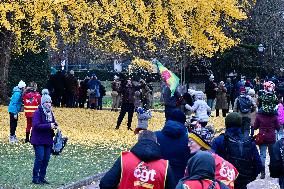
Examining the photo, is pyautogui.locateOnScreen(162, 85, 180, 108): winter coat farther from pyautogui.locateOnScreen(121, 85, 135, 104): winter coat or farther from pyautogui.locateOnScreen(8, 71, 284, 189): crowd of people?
pyautogui.locateOnScreen(121, 85, 135, 104): winter coat

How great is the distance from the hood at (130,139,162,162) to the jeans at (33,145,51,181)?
6.84 m

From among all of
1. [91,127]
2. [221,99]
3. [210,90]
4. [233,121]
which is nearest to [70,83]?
[210,90]

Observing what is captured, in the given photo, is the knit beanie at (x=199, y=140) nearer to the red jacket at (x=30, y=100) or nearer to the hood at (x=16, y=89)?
the red jacket at (x=30, y=100)

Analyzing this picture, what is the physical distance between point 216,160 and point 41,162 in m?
6.65

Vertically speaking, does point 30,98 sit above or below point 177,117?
above

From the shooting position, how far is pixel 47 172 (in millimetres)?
15891

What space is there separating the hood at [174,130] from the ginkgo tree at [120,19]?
48.4 feet

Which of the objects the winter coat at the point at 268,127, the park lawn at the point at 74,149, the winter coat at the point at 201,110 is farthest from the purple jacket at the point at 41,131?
the winter coat at the point at 201,110

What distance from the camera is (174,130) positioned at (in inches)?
392

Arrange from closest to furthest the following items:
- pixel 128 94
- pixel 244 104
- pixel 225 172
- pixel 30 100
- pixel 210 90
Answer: pixel 225 172, pixel 244 104, pixel 30 100, pixel 128 94, pixel 210 90

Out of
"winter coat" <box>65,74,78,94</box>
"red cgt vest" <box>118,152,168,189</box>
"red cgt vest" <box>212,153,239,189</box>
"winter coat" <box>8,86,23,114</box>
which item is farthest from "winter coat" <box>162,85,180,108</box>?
"winter coat" <box>65,74,78,94</box>

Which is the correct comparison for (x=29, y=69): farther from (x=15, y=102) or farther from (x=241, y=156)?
(x=241, y=156)

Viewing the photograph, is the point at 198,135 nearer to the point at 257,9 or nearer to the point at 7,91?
the point at 7,91

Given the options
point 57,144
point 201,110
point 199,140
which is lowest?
point 57,144
